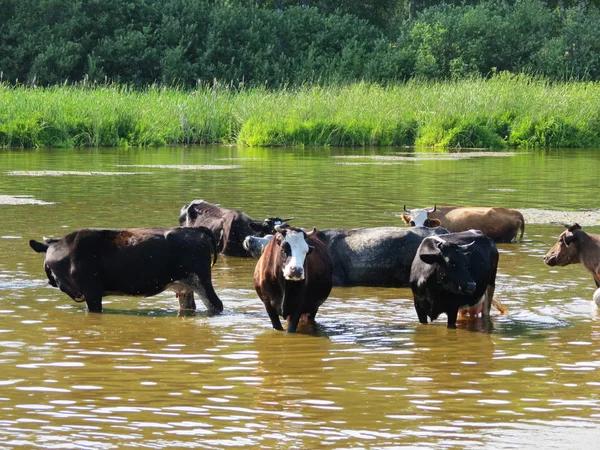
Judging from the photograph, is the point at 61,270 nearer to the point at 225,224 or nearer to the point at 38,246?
the point at 38,246

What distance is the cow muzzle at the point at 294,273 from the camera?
9.21m

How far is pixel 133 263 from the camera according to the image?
407 inches

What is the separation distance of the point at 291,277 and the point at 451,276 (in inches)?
52.7

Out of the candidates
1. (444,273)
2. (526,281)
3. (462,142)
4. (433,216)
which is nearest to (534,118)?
(462,142)

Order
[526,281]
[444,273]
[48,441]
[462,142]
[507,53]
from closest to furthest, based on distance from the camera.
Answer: [48,441] < [444,273] < [526,281] < [462,142] < [507,53]

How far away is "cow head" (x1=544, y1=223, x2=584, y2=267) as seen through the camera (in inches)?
463

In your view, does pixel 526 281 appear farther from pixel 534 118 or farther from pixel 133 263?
pixel 534 118

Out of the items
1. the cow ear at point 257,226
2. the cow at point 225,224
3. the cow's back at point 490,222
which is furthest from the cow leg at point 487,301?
the cow's back at point 490,222

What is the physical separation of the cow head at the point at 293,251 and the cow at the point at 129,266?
1.05 m

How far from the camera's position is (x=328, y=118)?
36188 millimetres

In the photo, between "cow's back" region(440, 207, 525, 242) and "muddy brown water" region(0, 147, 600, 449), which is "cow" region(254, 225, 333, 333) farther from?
"cow's back" region(440, 207, 525, 242)

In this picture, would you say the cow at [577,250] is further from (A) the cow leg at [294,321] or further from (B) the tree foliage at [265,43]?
(B) the tree foliage at [265,43]

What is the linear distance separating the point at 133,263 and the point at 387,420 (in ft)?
13.4

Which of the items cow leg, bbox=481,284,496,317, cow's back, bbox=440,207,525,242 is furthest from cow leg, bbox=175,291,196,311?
cow's back, bbox=440,207,525,242
